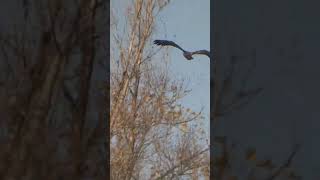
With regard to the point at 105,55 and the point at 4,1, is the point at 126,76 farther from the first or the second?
the point at 4,1

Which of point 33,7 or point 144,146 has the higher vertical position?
point 33,7

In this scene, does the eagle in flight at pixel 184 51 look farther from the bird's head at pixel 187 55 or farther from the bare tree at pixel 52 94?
the bare tree at pixel 52 94

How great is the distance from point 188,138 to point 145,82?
112 millimetres

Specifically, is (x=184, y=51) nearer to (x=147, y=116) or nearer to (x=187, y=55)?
(x=187, y=55)

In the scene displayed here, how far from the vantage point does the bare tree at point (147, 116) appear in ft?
2.16

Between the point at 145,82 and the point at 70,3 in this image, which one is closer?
the point at 70,3

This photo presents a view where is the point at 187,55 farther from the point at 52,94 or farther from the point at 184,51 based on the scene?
the point at 52,94

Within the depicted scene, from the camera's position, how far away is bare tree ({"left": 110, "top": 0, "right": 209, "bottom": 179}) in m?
0.66

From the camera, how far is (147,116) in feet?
2.34
